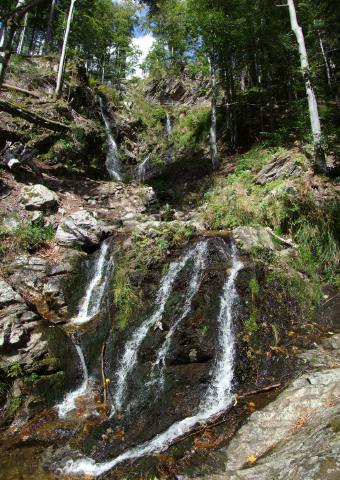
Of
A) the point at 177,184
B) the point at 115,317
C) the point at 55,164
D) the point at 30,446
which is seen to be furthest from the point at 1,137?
the point at 30,446

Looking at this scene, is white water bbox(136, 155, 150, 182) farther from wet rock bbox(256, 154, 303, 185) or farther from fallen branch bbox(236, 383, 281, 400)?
fallen branch bbox(236, 383, 281, 400)

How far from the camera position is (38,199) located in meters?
11.0

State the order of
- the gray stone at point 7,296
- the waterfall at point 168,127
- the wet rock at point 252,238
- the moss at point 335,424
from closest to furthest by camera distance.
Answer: the moss at point 335,424 → the gray stone at point 7,296 → the wet rock at point 252,238 → the waterfall at point 168,127

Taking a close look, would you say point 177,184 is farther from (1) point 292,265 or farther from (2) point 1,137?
(1) point 292,265

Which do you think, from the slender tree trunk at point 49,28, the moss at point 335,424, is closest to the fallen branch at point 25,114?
the moss at point 335,424

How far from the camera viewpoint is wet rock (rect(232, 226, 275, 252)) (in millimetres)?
8164

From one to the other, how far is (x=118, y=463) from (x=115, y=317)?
3176 millimetres

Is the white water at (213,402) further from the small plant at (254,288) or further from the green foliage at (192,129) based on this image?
the green foliage at (192,129)

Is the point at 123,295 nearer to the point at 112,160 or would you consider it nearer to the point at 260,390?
the point at 260,390

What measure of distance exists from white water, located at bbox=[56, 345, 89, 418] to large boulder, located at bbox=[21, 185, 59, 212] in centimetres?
544

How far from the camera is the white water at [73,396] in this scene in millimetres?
6319

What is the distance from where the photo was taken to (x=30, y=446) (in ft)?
18.0

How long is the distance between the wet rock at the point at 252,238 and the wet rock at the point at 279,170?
11.1ft

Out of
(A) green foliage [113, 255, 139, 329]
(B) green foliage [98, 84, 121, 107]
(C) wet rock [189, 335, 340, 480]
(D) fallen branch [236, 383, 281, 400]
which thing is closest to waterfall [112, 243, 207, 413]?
(A) green foliage [113, 255, 139, 329]
